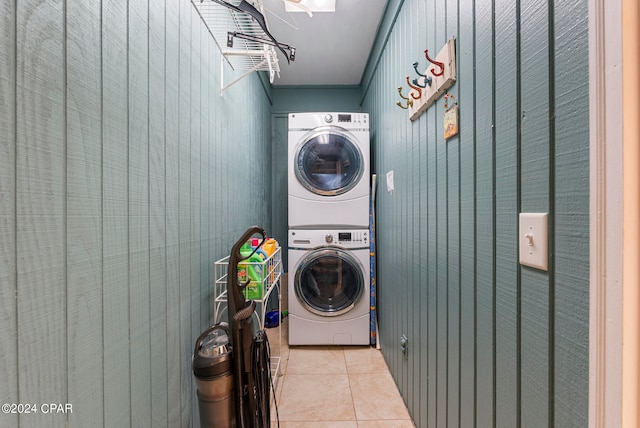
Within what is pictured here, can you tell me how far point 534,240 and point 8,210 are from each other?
3.55 feet

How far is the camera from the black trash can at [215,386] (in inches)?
40.1

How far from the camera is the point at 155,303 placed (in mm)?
933

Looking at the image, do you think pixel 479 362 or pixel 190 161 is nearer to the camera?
pixel 479 362

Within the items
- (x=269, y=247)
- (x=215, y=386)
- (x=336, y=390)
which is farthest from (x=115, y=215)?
(x=336, y=390)

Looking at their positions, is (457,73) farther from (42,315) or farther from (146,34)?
(42,315)

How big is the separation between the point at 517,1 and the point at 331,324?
2.34 m

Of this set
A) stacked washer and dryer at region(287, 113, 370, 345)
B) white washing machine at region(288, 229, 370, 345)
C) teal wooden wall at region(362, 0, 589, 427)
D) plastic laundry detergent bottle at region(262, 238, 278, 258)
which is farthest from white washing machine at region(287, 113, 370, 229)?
teal wooden wall at region(362, 0, 589, 427)

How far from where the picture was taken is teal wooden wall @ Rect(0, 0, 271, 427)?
52cm

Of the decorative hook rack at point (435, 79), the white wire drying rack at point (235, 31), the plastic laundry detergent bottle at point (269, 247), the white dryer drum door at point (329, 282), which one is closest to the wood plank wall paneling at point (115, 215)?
the white wire drying rack at point (235, 31)

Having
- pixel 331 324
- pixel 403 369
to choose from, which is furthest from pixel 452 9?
pixel 331 324

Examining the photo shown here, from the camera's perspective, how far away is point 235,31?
5.27ft

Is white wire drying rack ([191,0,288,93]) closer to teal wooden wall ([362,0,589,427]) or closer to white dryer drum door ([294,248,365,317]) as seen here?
teal wooden wall ([362,0,589,427])

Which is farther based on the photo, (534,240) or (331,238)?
(331,238)

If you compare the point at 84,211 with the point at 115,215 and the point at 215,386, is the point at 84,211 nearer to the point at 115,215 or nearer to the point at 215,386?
the point at 115,215
